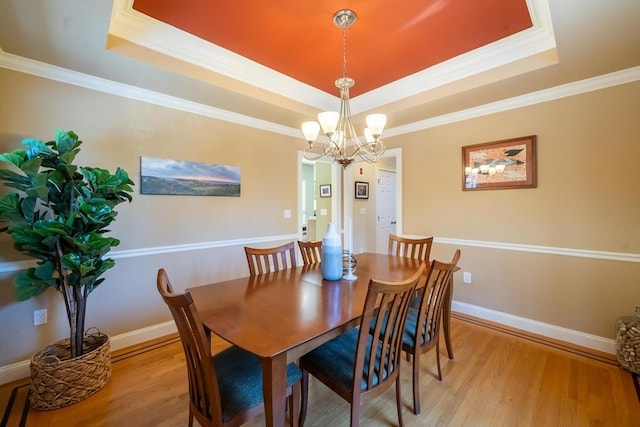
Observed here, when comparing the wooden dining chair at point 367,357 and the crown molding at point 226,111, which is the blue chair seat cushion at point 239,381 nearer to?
the wooden dining chair at point 367,357

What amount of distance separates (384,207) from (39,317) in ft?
16.5

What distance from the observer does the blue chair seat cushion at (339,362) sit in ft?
4.36

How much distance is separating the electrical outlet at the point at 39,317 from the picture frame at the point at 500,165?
13.4ft

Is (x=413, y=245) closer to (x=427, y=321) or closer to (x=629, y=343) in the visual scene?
(x=427, y=321)

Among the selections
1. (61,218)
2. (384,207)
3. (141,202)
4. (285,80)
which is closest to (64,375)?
(61,218)

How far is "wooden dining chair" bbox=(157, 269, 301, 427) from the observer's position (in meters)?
1.05

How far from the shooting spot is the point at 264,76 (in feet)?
9.00

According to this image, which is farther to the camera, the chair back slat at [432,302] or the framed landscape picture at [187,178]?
the framed landscape picture at [187,178]

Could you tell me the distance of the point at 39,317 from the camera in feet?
6.78

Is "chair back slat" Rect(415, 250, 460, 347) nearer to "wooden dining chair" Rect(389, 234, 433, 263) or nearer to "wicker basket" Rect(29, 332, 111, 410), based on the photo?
"wooden dining chair" Rect(389, 234, 433, 263)

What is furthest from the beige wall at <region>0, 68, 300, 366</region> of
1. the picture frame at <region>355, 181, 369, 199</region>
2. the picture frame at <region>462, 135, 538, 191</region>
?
the picture frame at <region>462, 135, 538, 191</region>

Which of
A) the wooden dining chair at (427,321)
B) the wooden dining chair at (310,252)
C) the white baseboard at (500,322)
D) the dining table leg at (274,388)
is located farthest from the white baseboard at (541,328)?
the dining table leg at (274,388)

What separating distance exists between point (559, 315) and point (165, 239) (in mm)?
3827

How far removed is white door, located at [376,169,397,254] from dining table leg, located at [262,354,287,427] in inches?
178
